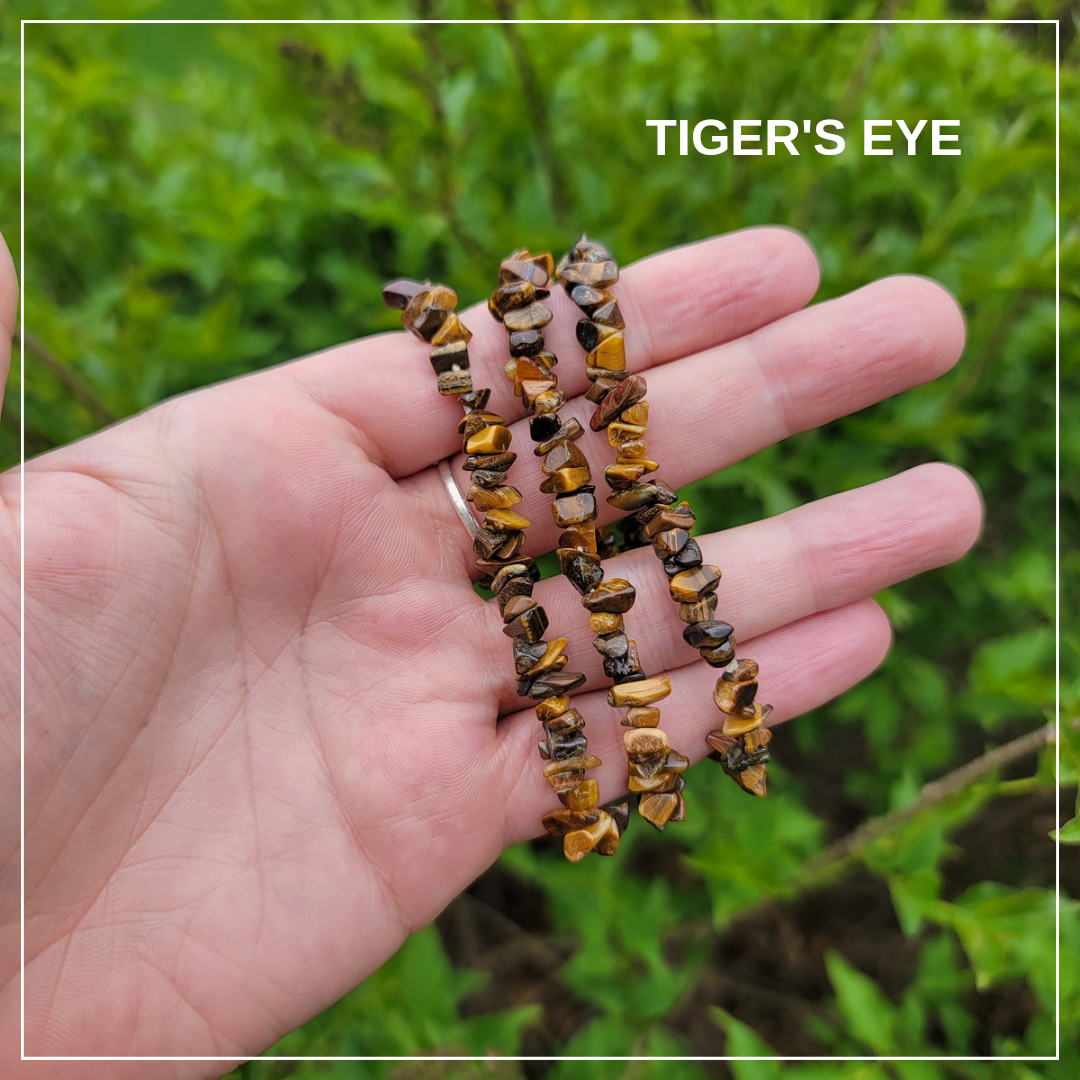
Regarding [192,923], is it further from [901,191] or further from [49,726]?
[901,191]

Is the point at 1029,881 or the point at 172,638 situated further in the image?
the point at 1029,881

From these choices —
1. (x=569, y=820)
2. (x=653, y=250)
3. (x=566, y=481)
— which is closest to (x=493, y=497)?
(x=566, y=481)

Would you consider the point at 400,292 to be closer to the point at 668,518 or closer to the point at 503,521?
the point at 503,521

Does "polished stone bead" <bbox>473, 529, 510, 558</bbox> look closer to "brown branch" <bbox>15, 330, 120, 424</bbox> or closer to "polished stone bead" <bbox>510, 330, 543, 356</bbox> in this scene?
"polished stone bead" <bbox>510, 330, 543, 356</bbox>

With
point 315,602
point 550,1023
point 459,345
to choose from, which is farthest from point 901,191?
point 550,1023

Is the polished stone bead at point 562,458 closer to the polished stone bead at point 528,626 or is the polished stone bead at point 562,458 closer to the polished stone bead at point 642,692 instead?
the polished stone bead at point 528,626

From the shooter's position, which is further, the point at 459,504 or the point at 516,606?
the point at 459,504
